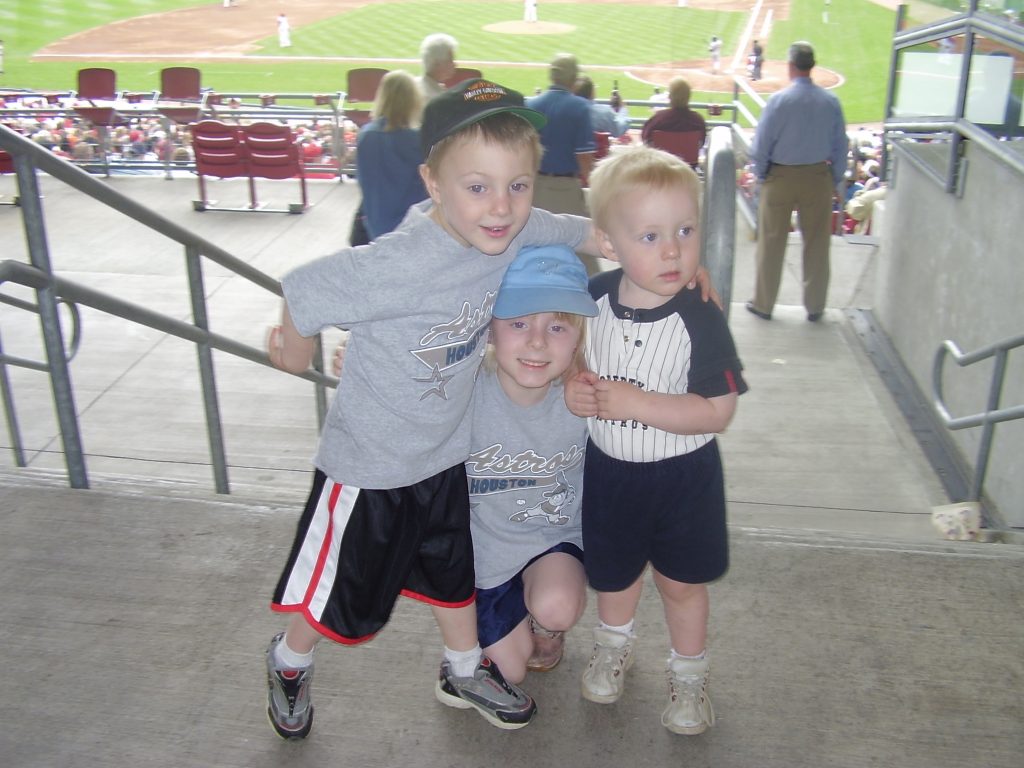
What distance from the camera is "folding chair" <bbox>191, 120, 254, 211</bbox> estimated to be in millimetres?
10500

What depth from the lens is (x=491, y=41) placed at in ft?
168

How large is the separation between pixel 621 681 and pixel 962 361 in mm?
2729

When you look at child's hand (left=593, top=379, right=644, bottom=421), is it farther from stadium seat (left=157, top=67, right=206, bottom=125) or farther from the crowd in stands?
stadium seat (left=157, top=67, right=206, bottom=125)

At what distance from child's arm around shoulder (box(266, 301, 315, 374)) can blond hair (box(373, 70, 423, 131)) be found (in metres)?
3.21

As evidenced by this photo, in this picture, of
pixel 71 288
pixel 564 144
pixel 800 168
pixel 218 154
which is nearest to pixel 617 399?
pixel 71 288

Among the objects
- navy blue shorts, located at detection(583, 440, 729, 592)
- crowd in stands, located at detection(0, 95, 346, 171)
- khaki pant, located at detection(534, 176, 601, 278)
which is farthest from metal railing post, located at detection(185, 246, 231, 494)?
crowd in stands, located at detection(0, 95, 346, 171)

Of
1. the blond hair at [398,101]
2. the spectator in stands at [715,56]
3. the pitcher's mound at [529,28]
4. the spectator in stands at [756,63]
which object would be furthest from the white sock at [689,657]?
the pitcher's mound at [529,28]

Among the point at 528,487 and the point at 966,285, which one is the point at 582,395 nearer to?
the point at 528,487

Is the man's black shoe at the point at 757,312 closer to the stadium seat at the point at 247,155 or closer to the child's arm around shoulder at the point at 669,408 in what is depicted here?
the stadium seat at the point at 247,155

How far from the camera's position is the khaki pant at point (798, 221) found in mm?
6820

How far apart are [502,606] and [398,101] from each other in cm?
339

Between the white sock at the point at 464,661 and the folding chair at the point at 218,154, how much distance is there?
30.1 feet

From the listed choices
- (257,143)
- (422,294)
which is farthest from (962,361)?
(257,143)

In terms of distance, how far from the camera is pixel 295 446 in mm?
5480
